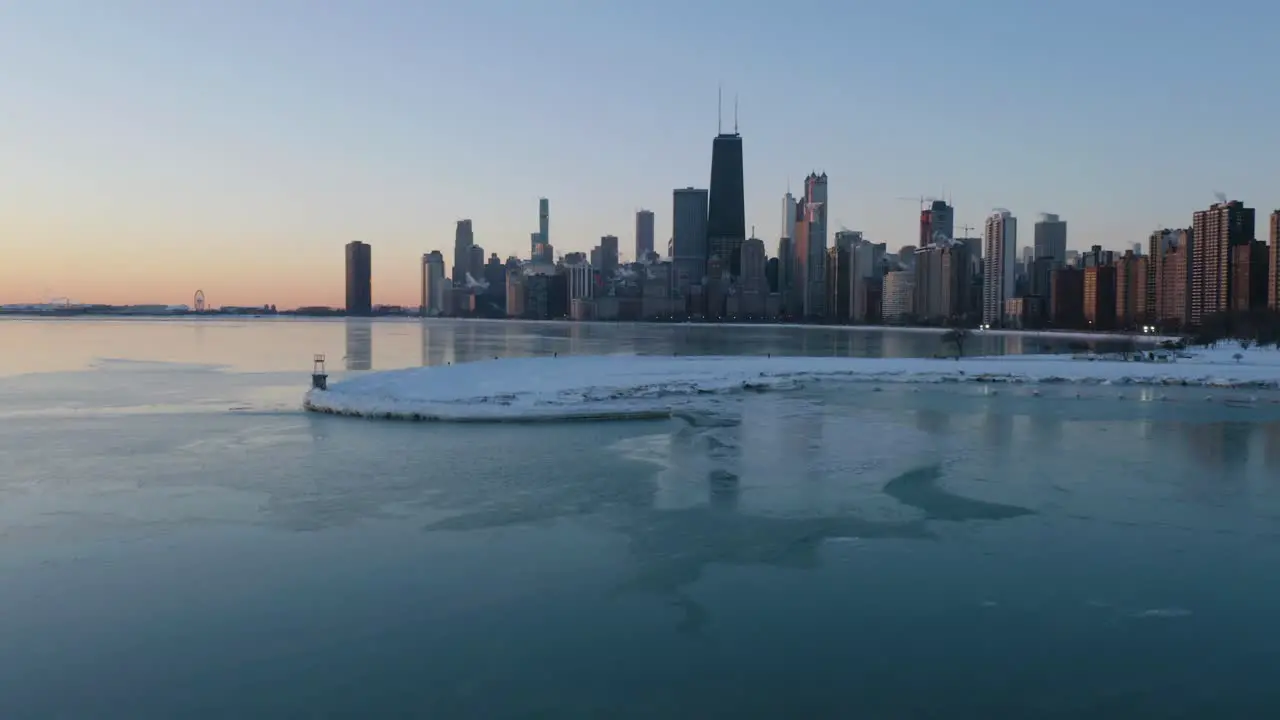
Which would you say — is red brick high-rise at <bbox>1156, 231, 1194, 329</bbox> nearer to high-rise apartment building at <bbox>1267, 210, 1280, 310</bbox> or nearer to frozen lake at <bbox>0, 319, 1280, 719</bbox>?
high-rise apartment building at <bbox>1267, 210, 1280, 310</bbox>

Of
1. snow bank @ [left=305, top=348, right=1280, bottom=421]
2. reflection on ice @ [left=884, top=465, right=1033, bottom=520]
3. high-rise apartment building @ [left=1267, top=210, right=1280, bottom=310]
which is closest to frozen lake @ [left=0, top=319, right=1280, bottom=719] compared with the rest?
reflection on ice @ [left=884, top=465, right=1033, bottom=520]

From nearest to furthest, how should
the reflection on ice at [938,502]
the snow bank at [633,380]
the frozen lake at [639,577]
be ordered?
1. the frozen lake at [639,577]
2. the reflection on ice at [938,502]
3. the snow bank at [633,380]

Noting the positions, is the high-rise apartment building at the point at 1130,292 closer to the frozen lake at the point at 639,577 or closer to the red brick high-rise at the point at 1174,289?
the red brick high-rise at the point at 1174,289

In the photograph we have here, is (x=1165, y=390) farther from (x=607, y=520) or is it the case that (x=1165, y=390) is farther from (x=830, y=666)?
(x=830, y=666)

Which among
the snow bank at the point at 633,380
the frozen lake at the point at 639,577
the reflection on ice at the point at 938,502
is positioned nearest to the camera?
the frozen lake at the point at 639,577

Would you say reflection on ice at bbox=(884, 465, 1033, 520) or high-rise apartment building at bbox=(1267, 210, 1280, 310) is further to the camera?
high-rise apartment building at bbox=(1267, 210, 1280, 310)

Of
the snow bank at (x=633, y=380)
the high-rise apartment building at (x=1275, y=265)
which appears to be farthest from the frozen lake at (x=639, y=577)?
the high-rise apartment building at (x=1275, y=265)
